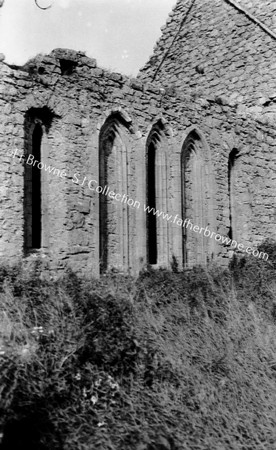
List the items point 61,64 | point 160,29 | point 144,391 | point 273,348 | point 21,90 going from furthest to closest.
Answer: point 160,29
point 61,64
point 21,90
point 273,348
point 144,391

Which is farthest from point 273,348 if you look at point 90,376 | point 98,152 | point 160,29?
point 160,29

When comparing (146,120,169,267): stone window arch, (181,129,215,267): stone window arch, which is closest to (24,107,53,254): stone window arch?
(146,120,169,267): stone window arch

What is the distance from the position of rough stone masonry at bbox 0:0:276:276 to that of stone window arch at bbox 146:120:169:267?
0.07ft

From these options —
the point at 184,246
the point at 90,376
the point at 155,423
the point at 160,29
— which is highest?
the point at 160,29

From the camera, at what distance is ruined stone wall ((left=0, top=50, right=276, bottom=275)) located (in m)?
8.52

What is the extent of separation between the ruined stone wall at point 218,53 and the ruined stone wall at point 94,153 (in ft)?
8.94

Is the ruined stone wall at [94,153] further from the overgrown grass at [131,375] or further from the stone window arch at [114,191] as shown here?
the overgrown grass at [131,375]

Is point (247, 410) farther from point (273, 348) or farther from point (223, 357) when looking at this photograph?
point (273, 348)

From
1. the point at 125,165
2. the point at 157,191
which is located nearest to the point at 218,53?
the point at 157,191

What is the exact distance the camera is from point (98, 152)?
948 centimetres

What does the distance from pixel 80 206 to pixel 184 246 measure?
287cm

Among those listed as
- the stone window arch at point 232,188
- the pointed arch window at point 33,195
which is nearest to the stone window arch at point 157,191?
the stone window arch at point 232,188

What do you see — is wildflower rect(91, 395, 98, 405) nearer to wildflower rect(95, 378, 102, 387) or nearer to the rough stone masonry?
wildflower rect(95, 378, 102, 387)

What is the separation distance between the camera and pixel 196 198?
36.9ft
